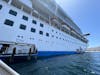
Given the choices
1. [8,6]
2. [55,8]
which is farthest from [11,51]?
[55,8]

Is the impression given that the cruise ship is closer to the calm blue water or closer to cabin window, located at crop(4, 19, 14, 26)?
cabin window, located at crop(4, 19, 14, 26)

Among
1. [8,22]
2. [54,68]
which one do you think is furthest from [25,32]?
[54,68]

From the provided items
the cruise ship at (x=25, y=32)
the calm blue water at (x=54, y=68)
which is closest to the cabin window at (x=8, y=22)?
the cruise ship at (x=25, y=32)

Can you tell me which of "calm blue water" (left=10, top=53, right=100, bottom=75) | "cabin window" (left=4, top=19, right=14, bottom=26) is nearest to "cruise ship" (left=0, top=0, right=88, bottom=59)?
"cabin window" (left=4, top=19, right=14, bottom=26)

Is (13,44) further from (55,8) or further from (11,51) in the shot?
(55,8)

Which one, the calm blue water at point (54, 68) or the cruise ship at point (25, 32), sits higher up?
the cruise ship at point (25, 32)

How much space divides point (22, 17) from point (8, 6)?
103 inches

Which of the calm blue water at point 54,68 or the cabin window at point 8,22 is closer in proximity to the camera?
the calm blue water at point 54,68

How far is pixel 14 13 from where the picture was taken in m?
14.0

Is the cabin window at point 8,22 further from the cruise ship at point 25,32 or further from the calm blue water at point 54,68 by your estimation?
the calm blue water at point 54,68

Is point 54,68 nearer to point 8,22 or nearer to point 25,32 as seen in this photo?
point 25,32

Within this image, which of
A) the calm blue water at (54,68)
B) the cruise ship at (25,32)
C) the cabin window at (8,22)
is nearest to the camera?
the calm blue water at (54,68)

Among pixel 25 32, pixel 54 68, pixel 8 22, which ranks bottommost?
pixel 54 68

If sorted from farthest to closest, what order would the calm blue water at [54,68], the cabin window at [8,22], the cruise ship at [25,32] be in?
the cabin window at [8,22] < the cruise ship at [25,32] < the calm blue water at [54,68]
